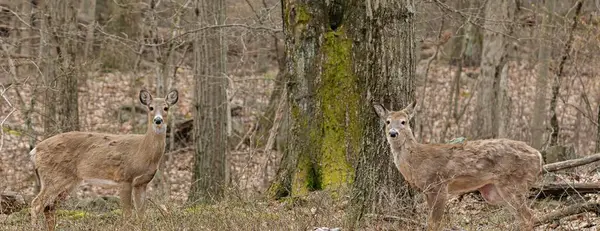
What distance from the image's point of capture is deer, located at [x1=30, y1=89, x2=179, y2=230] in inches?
428

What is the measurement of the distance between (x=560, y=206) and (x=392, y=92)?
82.9 inches

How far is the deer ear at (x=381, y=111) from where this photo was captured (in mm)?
8711

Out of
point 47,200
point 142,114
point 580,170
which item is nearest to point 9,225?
point 47,200

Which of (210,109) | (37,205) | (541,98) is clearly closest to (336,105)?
(37,205)

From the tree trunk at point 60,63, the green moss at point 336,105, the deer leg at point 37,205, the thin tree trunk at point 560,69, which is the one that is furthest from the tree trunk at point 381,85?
the thin tree trunk at point 560,69

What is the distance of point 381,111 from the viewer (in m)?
Answer: 8.75

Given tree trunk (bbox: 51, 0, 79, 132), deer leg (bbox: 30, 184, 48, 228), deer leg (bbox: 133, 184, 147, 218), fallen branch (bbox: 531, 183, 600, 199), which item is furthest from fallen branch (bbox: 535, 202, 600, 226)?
tree trunk (bbox: 51, 0, 79, 132)

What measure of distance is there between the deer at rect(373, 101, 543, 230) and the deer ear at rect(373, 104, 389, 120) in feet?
0.36

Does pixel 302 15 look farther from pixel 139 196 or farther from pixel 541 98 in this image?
pixel 541 98

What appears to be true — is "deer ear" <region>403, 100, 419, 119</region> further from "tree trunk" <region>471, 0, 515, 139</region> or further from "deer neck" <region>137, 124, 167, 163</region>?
"tree trunk" <region>471, 0, 515, 139</region>

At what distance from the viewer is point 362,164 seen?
28.8ft

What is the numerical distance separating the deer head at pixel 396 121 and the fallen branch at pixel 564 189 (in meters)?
1.46

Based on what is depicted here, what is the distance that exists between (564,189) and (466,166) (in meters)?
1.02

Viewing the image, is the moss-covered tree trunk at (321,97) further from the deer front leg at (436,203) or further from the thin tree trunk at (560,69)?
the thin tree trunk at (560,69)
